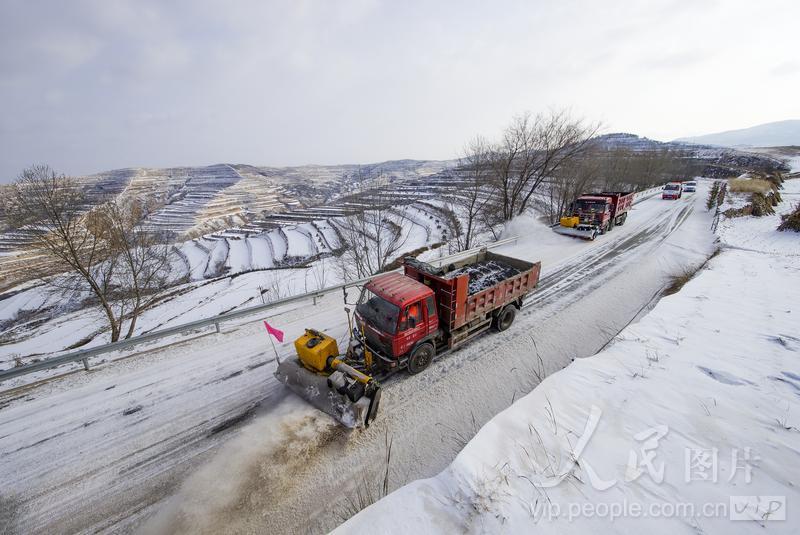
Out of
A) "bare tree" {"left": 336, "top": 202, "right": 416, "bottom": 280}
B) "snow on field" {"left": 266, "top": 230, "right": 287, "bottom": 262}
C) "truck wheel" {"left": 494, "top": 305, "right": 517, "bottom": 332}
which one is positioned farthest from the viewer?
"snow on field" {"left": 266, "top": 230, "right": 287, "bottom": 262}

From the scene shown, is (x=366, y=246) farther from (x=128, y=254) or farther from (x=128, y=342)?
(x=128, y=342)

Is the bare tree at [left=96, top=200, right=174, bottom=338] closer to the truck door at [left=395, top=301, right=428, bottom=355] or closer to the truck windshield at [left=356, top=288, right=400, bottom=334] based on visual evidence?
the truck windshield at [left=356, top=288, right=400, bottom=334]

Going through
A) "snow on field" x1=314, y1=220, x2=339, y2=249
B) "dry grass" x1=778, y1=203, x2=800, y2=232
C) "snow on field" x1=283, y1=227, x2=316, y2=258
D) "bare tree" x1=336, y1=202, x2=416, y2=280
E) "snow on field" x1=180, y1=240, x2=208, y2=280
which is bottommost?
"snow on field" x1=180, y1=240, x2=208, y2=280

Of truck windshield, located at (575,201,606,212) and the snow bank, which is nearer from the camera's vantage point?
the snow bank

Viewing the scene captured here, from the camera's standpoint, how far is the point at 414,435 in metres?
5.92

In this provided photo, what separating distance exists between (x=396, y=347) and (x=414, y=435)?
183 centimetres

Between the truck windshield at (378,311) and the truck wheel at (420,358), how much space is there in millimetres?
1068

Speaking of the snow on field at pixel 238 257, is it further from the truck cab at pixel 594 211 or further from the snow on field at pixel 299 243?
the truck cab at pixel 594 211

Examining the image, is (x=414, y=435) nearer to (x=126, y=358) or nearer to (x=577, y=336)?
(x=577, y=336)

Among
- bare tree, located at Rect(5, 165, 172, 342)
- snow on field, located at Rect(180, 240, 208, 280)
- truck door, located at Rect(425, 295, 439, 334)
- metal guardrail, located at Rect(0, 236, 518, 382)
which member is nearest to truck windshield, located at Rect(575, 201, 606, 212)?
metal guardrail, located at Rect(0, 236, 518, 382)

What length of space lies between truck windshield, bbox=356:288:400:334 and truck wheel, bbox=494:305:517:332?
407 cm

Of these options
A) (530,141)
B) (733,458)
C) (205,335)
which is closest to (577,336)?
(733,458)

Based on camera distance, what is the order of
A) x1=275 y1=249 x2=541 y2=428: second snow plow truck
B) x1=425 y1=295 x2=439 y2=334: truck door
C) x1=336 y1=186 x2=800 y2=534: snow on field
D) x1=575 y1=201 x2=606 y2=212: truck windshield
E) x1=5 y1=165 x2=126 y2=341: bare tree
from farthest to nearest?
x1=575 y1=201 x2=606 y2=212: truck windshield, x1=5 y1=165 x2=126 y2=341: bare tree, x1=425 y1=295 x2=439 y2=334: truck door, x1=275 y1=249 x2=541 y2=428: second snow plow truck, x1=336 y1=186 x2=800 y2=534: snow on field

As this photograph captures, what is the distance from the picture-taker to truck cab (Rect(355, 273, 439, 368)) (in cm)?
670
